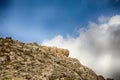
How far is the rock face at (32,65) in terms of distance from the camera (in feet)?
113

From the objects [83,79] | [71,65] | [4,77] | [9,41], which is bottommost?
[4,77]

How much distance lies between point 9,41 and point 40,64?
8.22 meters

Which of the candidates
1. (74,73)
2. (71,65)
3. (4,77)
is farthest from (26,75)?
(71,65)

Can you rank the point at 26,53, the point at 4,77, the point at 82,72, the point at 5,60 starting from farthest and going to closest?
the point at 82,72, the point at 26,53, the point at 5,60, the point at 4,77

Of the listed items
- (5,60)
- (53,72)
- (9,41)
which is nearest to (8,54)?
(5,60)

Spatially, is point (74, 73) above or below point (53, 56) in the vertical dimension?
below

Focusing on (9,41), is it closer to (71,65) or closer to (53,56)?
(53,56)

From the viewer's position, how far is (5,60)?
36.1m

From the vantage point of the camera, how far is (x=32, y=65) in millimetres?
36906

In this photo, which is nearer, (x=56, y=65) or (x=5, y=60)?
(x=5, y=60)

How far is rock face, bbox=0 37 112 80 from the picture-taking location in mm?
34378

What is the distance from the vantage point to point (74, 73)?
40.5 metres

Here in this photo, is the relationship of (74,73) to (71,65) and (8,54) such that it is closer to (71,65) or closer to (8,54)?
(71,65)

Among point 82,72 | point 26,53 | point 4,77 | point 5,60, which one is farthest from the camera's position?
point 82,72
